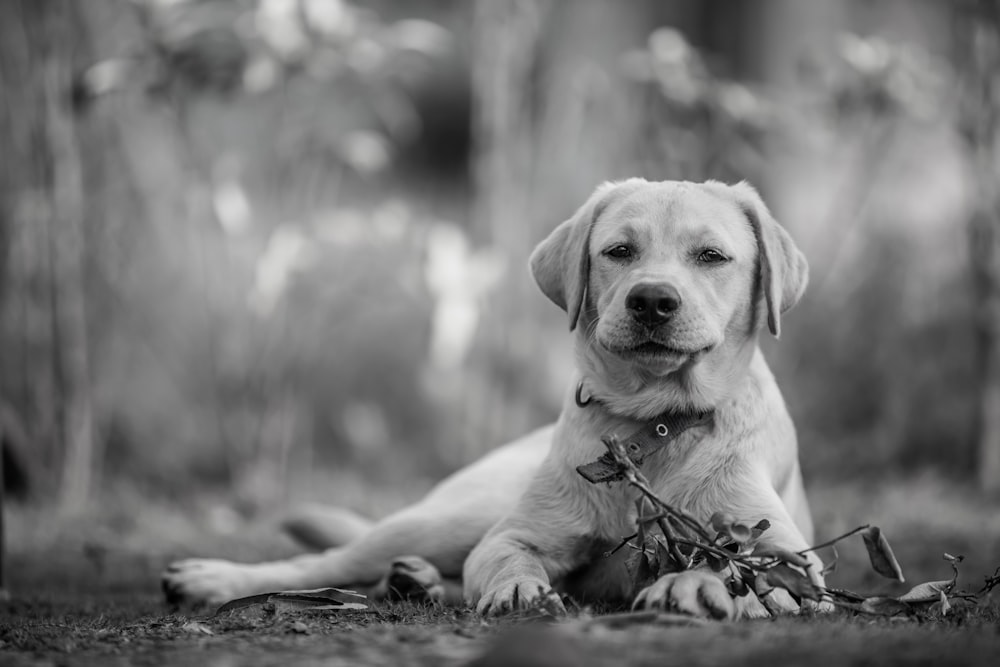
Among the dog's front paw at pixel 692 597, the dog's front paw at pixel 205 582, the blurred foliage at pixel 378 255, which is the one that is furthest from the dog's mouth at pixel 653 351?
the blurred foliage at pixel 378 255

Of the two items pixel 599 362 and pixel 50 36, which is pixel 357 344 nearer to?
pixel 50 36

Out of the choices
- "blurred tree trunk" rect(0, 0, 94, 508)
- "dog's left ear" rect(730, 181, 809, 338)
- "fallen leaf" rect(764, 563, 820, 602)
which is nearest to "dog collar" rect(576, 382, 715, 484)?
"dog's left ear" rect(730, 181, 809, 338)

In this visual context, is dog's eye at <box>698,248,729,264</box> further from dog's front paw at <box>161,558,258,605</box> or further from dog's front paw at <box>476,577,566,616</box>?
dog's front paw at <box>161,558,258,605</box>

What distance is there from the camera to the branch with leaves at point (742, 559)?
3014mm

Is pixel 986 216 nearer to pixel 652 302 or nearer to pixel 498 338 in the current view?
pixel 498 338

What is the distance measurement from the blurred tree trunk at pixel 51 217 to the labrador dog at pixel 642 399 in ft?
9.90

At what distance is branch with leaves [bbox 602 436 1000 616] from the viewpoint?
3014mm

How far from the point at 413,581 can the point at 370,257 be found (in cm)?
427

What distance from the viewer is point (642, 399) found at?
3758mm

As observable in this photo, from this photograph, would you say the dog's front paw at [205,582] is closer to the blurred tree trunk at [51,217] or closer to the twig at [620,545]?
the twig at [620,545]

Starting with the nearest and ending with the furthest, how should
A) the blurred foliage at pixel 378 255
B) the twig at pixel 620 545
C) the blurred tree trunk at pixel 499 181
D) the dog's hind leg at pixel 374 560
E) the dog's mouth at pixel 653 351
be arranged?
the twig at pixel 620 545 < the dog's mouth at pixel 653 351 < the dog's hind leg at pixel 374 560 < the blurred foliage at pixel 378 255 < the blurred tree trunk at pixel 499 181

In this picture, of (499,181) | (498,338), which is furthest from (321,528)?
(499,181)

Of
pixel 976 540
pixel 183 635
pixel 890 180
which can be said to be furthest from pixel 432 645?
pixel 890 180

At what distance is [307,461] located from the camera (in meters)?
8.28
